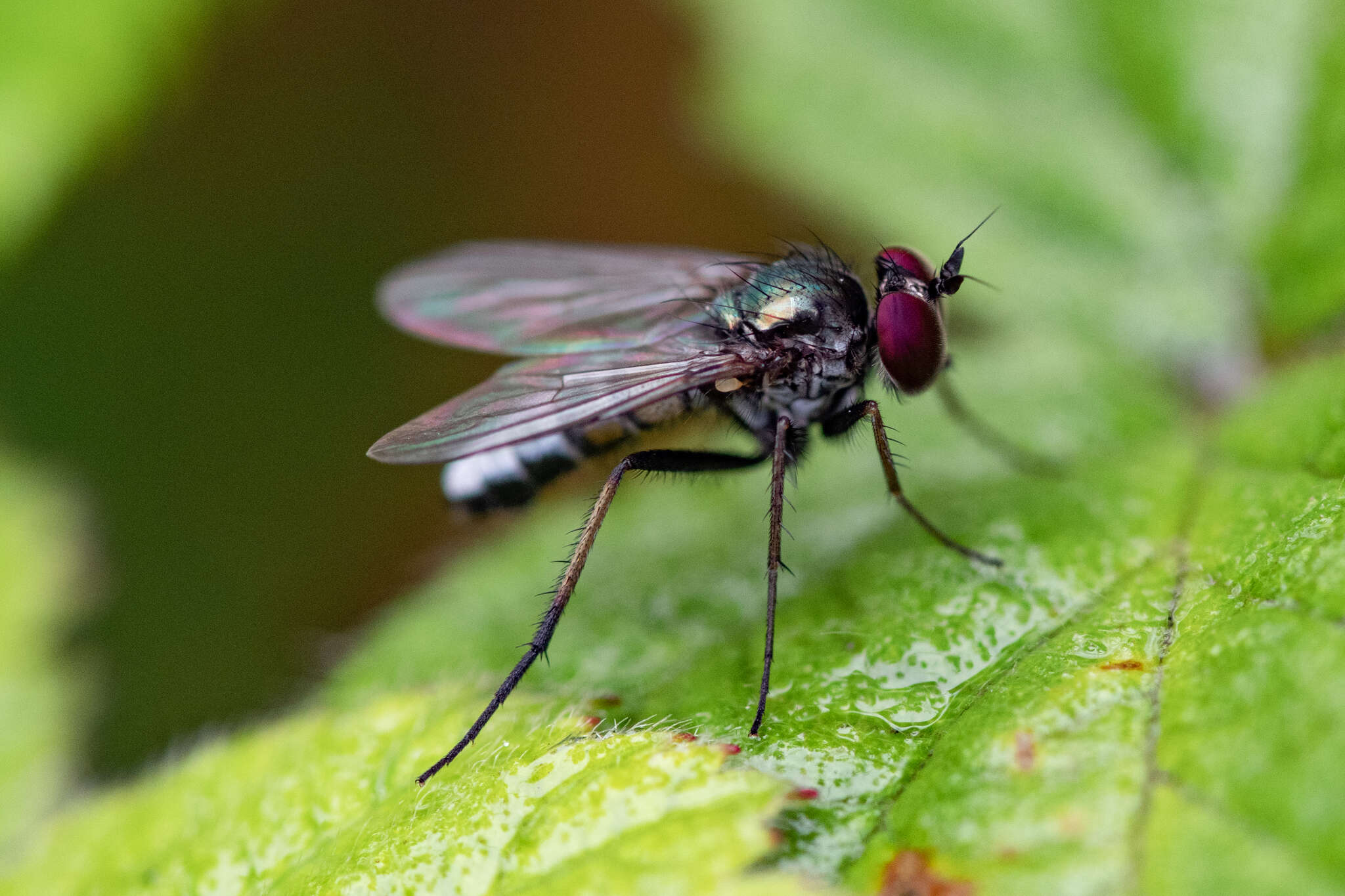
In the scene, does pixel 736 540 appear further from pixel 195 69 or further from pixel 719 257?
pixel 195 69

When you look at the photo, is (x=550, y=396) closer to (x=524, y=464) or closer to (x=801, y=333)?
(x=524, y=464)

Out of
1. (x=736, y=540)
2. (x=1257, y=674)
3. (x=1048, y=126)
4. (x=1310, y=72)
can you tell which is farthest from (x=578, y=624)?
(x=1310, y=72)

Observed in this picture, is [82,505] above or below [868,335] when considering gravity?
above

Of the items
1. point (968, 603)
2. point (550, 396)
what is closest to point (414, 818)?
point (550, 396)

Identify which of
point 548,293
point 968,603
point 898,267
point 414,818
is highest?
point 548,293

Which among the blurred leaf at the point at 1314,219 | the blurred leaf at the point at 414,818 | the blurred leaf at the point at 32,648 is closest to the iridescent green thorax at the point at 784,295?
the blurred leaf at the point at 414,818
